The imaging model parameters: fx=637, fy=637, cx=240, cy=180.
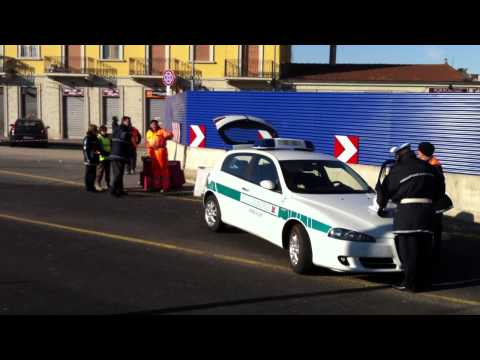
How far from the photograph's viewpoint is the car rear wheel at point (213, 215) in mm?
10391

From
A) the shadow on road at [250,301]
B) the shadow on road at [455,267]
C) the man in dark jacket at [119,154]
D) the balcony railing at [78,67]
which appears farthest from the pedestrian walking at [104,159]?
the balcony railing at [78,67]

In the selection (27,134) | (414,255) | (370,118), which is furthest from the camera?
(27,134)

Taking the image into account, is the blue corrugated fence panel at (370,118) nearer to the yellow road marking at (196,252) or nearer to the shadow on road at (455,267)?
the shadow on road at (455,267)

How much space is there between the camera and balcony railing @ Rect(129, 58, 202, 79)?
41.1 meters

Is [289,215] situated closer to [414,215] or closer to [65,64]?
[414,215]

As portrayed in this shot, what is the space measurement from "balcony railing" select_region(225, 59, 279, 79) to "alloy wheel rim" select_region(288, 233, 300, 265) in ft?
107

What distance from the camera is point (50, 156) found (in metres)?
25.5

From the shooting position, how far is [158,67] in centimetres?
4134

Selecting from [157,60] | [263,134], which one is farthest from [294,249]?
[157,60]

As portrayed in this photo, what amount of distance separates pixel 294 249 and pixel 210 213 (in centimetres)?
275

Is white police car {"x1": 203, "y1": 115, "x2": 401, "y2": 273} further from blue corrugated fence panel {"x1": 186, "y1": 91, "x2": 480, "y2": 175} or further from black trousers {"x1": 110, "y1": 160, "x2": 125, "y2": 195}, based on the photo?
black trousers {"x1": 110, "y1": 160, "x2": 125, "y2": 195}
